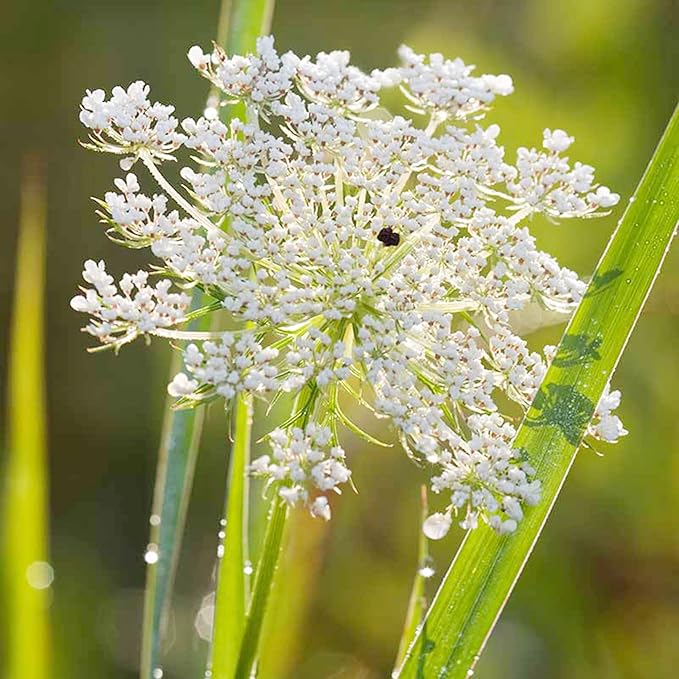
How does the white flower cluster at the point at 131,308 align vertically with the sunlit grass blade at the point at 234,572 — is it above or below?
above

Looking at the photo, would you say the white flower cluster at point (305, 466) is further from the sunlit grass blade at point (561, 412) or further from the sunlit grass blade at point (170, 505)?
the sunlit grass blade at point (170, 505)

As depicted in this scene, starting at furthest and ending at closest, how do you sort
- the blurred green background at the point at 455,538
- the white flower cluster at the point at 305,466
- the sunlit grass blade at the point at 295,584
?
the blurred green background at the point at 455,538
the sunlit grass blade at the point at 295,584
the white flower cluster at the point at 305,466

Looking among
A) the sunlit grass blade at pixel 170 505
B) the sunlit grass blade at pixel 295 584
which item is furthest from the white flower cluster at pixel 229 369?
the sunlit grass blade at pixel 295 584

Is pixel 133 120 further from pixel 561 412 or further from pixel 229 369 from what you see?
pixel 561 412

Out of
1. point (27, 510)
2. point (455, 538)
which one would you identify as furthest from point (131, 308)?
point (455, 538)

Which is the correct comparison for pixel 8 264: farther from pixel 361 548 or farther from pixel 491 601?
pixel 491 601

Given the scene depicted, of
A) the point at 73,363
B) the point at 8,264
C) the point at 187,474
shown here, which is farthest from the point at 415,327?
the point at 8,264

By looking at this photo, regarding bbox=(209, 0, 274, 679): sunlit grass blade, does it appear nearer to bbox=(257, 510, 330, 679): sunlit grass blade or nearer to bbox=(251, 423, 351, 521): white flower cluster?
bbox=(251, 423, 351, 521): white flower cluster

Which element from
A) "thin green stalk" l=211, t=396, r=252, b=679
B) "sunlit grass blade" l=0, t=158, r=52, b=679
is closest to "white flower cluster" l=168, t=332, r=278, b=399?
"thin green stalk" l=211, t=396, r=252, b=679
